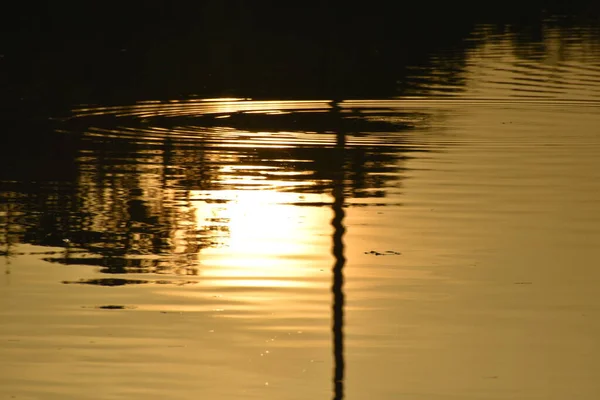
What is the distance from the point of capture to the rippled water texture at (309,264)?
30.1ft

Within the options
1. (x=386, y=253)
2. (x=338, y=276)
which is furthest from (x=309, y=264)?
(x=386, y=253)

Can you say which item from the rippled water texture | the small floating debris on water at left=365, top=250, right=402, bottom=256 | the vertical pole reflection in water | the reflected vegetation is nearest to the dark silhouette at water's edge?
the reflected vegetation

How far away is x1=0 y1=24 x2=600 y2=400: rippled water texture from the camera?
9.16m

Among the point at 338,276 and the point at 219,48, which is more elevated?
the point at 219,48

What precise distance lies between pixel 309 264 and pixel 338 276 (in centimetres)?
55

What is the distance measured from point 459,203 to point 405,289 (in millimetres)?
3782

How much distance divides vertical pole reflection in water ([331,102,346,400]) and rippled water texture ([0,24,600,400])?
0.09 ft

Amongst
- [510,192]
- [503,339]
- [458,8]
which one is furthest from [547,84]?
[458,8]

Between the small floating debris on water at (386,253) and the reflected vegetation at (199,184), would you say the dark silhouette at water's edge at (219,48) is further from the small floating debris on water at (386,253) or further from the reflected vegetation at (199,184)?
the small floating debris on water at (386,253)


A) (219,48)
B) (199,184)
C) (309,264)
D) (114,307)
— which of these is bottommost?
(114,307)

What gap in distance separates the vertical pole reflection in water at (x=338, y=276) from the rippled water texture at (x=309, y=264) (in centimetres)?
3

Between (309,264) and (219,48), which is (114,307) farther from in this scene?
(219,48)

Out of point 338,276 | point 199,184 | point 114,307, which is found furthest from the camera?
point 199,184

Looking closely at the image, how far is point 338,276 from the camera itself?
1176 centimetres
